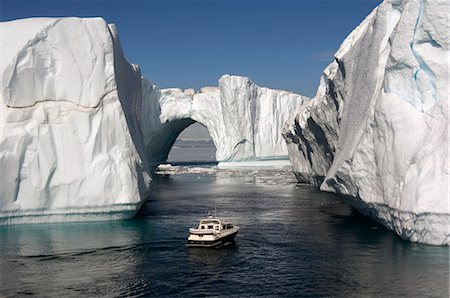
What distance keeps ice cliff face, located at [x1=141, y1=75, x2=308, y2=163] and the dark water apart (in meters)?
32.1

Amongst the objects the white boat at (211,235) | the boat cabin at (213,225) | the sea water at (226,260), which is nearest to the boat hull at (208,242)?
the white boat at (211,235)

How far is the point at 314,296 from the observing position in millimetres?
13734

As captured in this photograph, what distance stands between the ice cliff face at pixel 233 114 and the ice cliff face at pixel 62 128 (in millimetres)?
33526

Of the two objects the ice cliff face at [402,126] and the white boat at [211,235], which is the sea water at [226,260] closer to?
the white boat at [211,235]

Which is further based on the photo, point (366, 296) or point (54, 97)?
point (54, 97)

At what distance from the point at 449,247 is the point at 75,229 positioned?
15102 millimetres

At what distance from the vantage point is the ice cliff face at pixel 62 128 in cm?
2253

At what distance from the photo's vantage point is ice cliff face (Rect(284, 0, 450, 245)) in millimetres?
17922

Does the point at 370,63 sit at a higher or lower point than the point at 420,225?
higher

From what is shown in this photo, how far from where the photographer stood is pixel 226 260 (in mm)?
17641

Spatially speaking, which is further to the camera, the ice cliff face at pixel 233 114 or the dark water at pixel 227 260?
the ice cliff face at pixel 233 114

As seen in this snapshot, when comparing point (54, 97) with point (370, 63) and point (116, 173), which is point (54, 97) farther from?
point (370, 63)

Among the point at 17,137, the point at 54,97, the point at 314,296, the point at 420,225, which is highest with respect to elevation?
the point at 54,97

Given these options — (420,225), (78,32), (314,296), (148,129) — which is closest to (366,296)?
(314,296)
